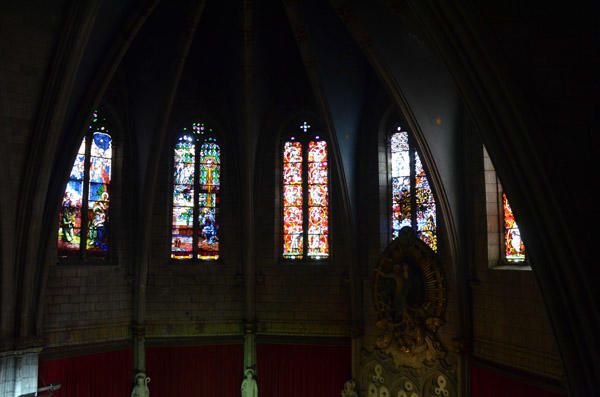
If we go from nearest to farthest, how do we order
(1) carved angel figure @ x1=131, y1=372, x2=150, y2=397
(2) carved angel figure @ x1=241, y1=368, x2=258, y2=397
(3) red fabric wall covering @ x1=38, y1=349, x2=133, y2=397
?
(3) red fabric wall covering @ x1=38, y1=349, x2=133, y2=397, (1) carved angel figure @ x1=131, y1=372, x2=150, y2=397, (2) carved angel figure @ x1=241, y1=368, x2=258, y2=397

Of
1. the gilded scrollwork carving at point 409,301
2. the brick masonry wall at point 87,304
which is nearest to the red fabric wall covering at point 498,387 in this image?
the gilded scrollwork carving at point 409,301

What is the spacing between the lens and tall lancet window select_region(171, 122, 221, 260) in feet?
48.0

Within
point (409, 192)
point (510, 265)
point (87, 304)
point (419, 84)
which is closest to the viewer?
point (510, 265)

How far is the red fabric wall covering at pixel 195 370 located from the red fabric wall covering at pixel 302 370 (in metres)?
0.60

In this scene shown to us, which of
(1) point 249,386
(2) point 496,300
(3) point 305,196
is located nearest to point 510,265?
(2) point 496,300

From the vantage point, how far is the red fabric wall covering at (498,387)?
10.2 meters

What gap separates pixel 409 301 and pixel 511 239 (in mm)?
2531

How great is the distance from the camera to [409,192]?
13648 millimetres

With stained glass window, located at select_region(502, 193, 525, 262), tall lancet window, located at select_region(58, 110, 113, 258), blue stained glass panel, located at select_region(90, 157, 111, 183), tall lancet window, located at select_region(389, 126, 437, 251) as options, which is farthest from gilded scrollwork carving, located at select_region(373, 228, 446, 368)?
blue stained glass panel, located at select_region(90, 157, 111, 183)

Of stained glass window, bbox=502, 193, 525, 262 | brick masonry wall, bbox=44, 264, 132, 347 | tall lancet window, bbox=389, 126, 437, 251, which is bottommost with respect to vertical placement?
brick masonry wall, bbox=44, 264, 132, 347

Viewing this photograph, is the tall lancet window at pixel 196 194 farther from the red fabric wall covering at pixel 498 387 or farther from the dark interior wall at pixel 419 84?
the red fabric wall covering at pixel 498 387

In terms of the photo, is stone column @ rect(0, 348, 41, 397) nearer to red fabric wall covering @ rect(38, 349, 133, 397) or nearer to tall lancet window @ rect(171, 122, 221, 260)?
red fabric wall covering @ rect(38, 349, 133, 397)

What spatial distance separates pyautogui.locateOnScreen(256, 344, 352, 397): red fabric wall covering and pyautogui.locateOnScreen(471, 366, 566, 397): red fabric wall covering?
3.21 m

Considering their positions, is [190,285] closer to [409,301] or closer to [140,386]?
[140,386]
